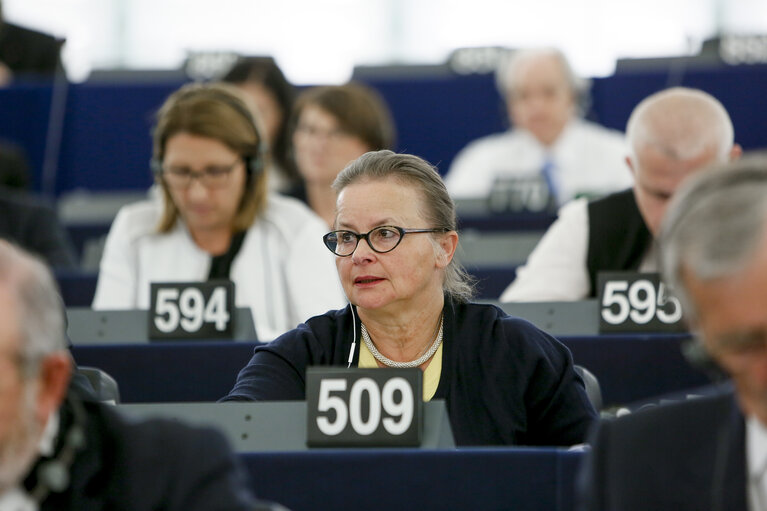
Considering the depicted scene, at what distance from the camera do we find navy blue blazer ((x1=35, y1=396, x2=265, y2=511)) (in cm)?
158

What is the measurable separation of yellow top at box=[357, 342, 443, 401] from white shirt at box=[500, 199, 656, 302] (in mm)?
1177

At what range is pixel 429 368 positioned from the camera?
2791 millimetres

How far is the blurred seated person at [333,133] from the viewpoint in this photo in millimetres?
5008

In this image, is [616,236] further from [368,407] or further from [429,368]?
[368,407]

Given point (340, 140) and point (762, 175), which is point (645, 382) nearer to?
point (762, 175)

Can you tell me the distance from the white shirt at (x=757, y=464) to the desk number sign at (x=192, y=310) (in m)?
1.88

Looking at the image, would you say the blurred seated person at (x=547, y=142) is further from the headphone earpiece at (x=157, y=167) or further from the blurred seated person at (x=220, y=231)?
the headphone earpiece at (x=157, y=167)

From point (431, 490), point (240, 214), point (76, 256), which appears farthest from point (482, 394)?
point (76, 256)

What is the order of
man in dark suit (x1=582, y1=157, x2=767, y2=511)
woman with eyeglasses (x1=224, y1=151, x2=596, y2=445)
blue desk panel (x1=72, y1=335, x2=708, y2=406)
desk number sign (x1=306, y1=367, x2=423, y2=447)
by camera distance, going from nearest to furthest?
1. man in dark suit (x1=582, y1=157, x2=767, y2=511)
2. desk number sign (x1=306, y1=367, x2=423, y2=447)
3. woman with eyeglasses (x1=224, y1=151, x2=596, y2=445)
4. blue desk panel (x1=72, y1=335, x2=708, y2=406)

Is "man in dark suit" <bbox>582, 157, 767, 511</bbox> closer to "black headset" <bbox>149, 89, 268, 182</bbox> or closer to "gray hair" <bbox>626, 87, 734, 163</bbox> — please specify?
"gray hair" <bbox>626, 87, 734, 163</bbox>

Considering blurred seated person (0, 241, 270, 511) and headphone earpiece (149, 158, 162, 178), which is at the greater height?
headphone earpiece (149, 158, 162, 178)

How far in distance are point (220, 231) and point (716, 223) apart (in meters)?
2.89

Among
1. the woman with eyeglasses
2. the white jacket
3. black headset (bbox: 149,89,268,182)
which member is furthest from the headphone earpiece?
the woman with eyeglasses

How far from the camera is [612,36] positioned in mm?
9484
